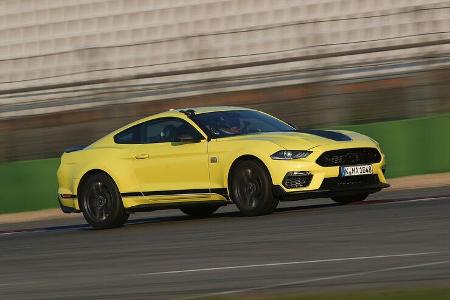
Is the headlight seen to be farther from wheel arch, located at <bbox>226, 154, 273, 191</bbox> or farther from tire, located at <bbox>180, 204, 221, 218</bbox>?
tire, located at <bbox>180, 204, 221, 218</bbox>

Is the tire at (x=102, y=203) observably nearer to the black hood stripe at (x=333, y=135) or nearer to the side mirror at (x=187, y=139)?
the side mirror at (x=187, y=139)

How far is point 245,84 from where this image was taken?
2050 cm

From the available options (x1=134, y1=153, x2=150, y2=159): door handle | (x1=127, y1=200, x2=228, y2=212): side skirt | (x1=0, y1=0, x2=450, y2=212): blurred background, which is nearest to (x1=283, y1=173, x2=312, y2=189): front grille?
(x1=127, y1=200, x2=228, y2=212): side skirt

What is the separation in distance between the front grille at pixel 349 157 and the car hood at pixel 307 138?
0.32 feet

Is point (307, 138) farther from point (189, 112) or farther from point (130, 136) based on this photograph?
point (130, 136)

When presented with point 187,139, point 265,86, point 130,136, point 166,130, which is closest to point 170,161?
point 187,139

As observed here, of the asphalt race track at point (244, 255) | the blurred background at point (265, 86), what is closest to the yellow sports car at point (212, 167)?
the asphalt race track at point (244, 255)

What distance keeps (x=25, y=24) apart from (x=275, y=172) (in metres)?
24.0

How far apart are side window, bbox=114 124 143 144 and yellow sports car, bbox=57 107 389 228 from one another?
0.01 meters

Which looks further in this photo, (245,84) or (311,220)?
(245,84)

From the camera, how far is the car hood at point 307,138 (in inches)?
503

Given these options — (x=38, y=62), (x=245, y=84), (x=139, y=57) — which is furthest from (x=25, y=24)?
(x=245, y=84)

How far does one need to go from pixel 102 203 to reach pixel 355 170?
10.1 ft

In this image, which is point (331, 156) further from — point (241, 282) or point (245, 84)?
point (245, 84)
